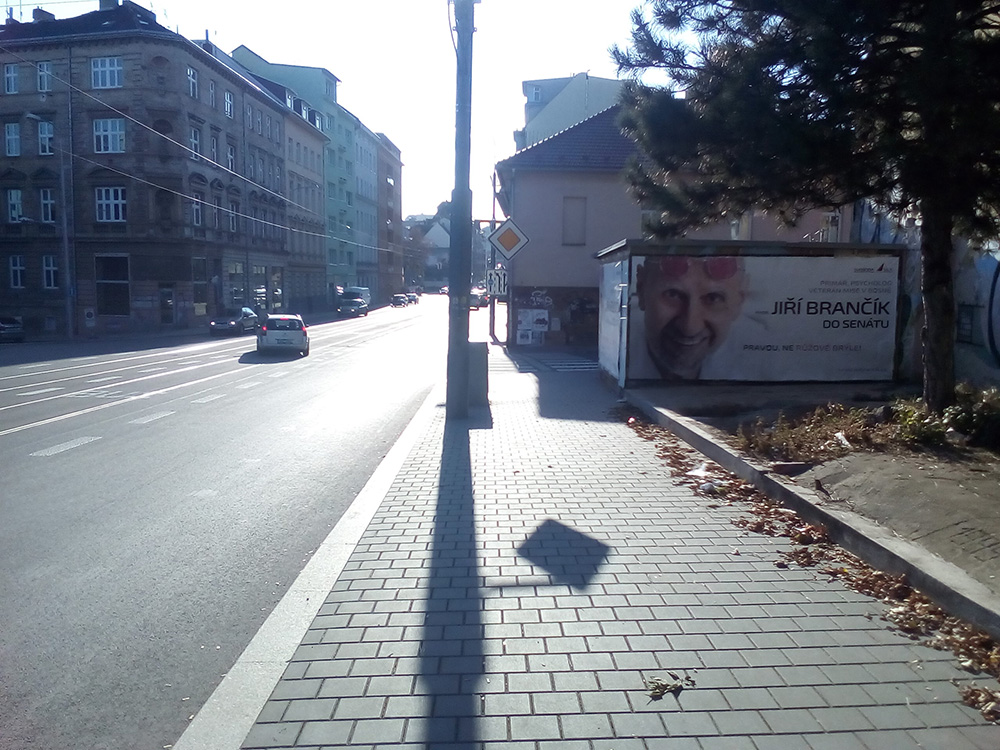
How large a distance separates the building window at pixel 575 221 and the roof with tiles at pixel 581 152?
1221mm

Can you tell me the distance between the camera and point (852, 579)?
5566 millimetres

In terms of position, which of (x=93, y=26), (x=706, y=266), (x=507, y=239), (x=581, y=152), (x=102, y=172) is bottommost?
(x=706, y=266)

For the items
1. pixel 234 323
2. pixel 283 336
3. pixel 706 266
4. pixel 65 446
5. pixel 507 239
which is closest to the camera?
pixel 65 446

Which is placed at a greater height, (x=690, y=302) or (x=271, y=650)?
(x=690, y=302)

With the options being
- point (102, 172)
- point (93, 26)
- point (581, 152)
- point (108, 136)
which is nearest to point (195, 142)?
point (108, 136)

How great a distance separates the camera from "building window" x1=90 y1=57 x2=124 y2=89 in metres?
48.1

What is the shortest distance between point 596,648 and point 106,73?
5185 cm

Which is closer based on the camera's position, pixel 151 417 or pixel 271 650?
pixel 271 650

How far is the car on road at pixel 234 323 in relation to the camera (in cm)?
4622

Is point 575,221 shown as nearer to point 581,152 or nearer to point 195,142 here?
point 581,152

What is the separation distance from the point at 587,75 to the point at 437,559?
1805 inches

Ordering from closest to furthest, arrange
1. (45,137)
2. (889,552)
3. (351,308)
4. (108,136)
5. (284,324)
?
(889,552) → (284,324) → (108,136) → (45,137) → (351,308)

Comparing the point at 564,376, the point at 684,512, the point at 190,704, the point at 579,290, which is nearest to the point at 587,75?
the point at 579,290

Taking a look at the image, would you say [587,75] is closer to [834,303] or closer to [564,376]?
[564,376]
